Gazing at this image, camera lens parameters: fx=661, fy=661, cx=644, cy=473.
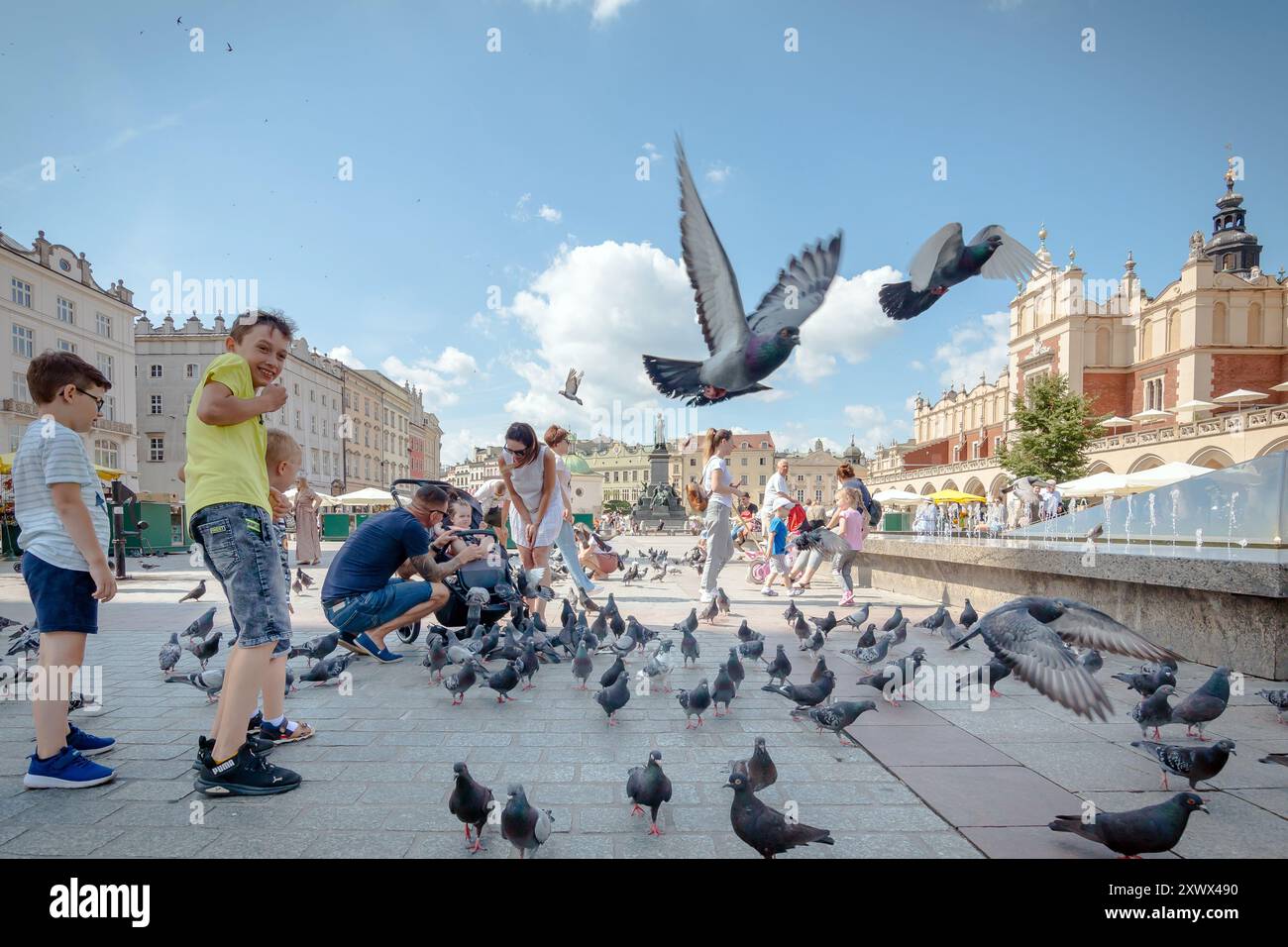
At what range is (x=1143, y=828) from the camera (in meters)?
2.27

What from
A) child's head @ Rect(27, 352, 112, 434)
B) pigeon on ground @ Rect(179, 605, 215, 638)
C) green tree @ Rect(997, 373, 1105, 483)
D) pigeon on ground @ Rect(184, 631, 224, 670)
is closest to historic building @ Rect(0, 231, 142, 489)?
pigeon on ground @ Rect(179, 605, 215, 638)

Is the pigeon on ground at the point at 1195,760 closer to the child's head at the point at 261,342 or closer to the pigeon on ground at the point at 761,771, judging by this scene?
the pigeon on ground at the point at 761,771

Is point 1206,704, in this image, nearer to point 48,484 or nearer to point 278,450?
point 278,450

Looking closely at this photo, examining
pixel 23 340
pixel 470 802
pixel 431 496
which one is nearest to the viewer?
pixel 470 802

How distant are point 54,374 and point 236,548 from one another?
1278mm

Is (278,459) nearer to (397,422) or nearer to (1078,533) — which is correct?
(1078,533)

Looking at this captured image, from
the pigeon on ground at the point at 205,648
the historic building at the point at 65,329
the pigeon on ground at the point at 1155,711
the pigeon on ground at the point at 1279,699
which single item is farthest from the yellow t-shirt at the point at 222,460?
the historic building at the point at 65,329

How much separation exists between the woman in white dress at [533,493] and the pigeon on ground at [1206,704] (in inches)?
205

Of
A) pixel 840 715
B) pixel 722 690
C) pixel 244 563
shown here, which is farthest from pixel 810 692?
pixel 244 563

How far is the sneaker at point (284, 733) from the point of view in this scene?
3.63 meters

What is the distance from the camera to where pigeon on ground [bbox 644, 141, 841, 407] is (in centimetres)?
352

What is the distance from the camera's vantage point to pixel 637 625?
20.0 feet
